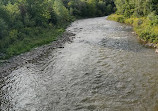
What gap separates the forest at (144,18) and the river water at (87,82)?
419 centimetres

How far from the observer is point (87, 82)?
21453 millimetres

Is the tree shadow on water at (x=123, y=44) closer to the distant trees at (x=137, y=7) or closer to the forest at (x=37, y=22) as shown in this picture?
the forest at (x=37, y=22)

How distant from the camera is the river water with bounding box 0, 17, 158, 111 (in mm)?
17000

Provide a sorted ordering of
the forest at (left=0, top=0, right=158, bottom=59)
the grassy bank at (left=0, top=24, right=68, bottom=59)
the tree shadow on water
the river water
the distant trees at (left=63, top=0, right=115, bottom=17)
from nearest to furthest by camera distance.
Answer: the river water < the tree shadow on water < the grassy bank at (left=0, top=24, right=68, bottom=59) < the forest at (left=0, top=0, right=158, bottom=59) < the distant trees at (left=63, top=0, right=115, bottom=17)

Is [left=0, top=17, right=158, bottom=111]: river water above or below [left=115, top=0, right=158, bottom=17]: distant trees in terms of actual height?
below

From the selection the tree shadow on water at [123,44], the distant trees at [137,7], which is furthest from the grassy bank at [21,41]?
the distant trees at [137,7]

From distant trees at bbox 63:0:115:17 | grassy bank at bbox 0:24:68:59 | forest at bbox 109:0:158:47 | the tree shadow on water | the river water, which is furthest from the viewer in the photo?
distant trees at bbox 63:0:115:17

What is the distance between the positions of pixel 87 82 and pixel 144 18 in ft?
131

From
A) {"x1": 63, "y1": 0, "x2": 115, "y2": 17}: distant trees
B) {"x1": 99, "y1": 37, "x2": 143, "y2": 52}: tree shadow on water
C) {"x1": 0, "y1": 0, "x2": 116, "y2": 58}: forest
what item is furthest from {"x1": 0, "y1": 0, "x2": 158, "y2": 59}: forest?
{"x1": 63, "y1": 0, "x2": 115, "y2": 17}: distant trees

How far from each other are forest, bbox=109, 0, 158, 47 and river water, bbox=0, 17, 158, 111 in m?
4.19

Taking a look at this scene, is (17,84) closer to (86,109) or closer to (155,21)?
(86,109)

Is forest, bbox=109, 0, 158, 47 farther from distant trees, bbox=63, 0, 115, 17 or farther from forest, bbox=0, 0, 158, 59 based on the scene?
distant trees, bbox=63, 0, 115, 17

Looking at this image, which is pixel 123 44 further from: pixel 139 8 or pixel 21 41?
pixel 139 8

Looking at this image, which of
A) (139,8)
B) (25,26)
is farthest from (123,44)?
(25,26)
